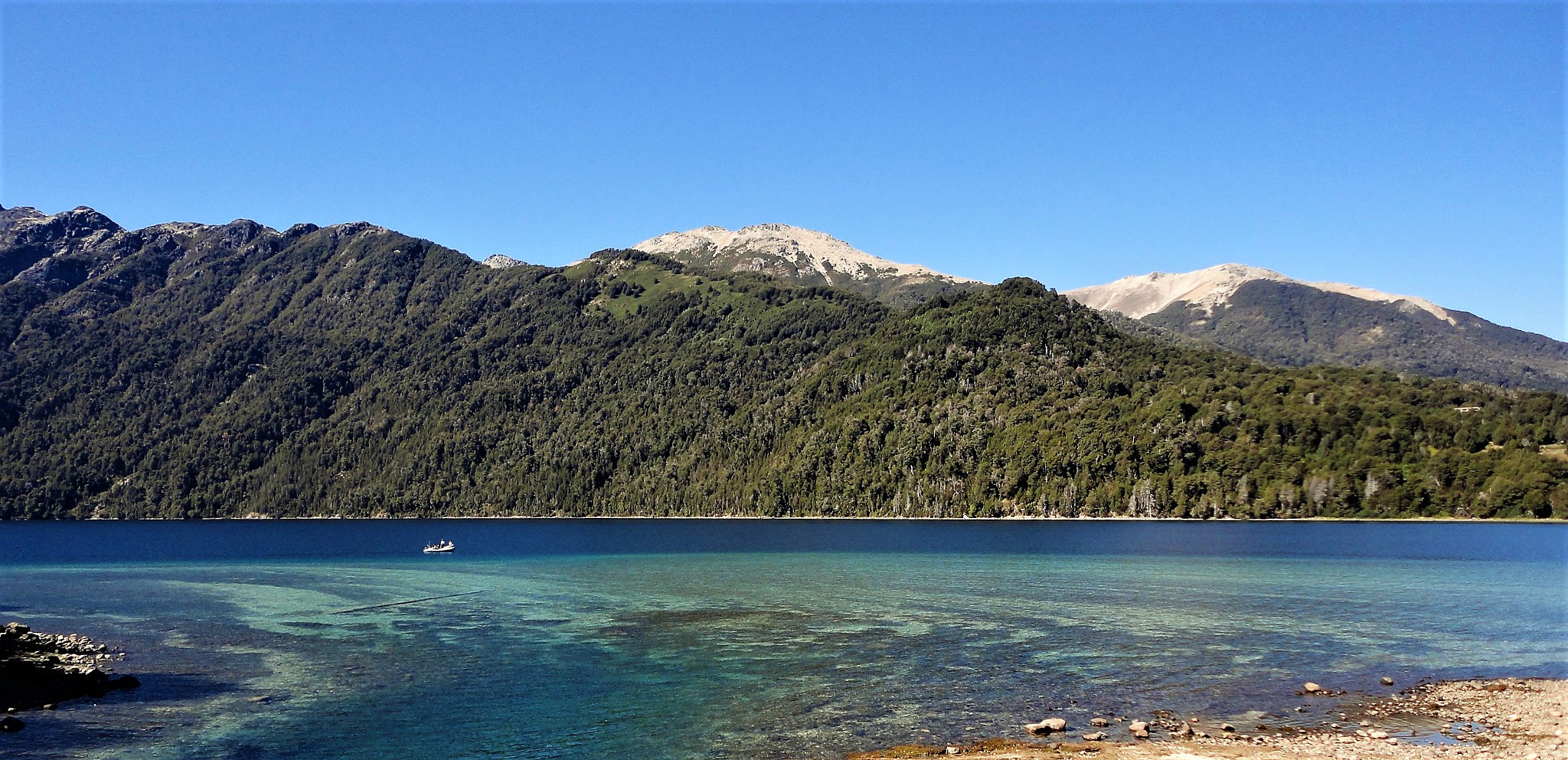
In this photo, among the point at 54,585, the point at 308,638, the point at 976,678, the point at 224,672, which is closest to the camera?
the point at 976,678

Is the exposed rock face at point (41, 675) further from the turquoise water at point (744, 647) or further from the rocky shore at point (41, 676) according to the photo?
the turquoise water at point (744, 647)

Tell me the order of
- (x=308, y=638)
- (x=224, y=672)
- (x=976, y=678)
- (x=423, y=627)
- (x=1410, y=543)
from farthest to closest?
(x=1410, y=543) → (x=423, y=627) → (x=308, y=638) → (x=224, y=672) → (x=976, y=678)

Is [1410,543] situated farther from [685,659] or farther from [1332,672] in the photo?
[685,659]

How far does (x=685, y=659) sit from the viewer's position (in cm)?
5306

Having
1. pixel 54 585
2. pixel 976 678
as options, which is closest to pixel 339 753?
pixel 976 678

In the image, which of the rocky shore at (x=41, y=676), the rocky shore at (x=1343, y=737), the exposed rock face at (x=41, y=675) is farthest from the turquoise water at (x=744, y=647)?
the rocky shore at (x=1343, y=737)

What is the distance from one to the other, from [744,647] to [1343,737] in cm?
3099

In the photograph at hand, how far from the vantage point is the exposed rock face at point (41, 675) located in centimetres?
4309

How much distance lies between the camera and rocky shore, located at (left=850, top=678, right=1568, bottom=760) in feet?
106

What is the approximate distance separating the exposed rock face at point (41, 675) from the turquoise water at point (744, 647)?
1.73 m

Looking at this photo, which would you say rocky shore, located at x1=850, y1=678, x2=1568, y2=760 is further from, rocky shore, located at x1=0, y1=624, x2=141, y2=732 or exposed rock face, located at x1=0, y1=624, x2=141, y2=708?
exposed rock face, located at x1=0, y1=624, x2=141, y2=708

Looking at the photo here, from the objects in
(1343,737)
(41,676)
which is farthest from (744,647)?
(41,676)

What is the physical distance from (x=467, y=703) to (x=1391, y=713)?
3760cm

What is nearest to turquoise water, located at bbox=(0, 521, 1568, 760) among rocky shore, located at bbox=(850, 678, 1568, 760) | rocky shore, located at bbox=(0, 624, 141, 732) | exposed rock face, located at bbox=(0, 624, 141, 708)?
rocky shore, located at bbox=(0, 624, 141, 732)
